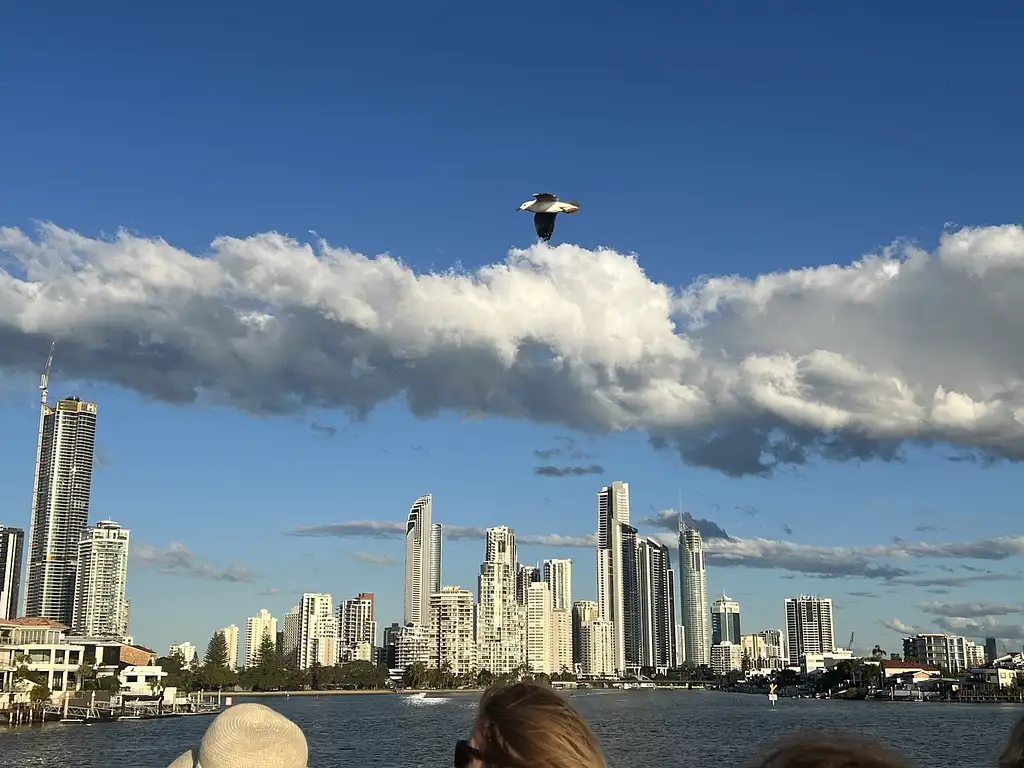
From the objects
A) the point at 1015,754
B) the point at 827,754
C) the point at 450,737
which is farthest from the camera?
the point at 450,737

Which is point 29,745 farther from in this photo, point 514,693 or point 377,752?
point 514,693

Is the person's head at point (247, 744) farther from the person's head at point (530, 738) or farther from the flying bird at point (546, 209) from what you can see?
the flying bird at point (546, 209)

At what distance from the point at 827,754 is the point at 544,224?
14.4m

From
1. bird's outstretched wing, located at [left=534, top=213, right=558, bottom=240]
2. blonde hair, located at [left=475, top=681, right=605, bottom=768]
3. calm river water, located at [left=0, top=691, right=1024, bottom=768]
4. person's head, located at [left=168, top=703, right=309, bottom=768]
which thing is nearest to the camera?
blonde hair, located at [left=475, top=681, right=605, bottom=768]

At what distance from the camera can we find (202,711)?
133 metres

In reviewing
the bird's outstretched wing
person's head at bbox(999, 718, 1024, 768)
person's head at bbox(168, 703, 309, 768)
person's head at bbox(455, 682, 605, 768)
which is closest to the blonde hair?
person's head at bbox(455, 682, 605, 768)

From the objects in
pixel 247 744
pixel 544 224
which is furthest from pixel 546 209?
pixel 247 744

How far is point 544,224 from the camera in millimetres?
16047

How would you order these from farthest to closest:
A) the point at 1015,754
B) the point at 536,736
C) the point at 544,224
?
the point at 544,224 < the point at 536,736 < the point at 1015,754

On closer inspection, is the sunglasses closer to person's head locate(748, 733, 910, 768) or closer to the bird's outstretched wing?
person's head locate(748, 733, 910, 768)

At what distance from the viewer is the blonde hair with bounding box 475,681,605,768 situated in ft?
8.23

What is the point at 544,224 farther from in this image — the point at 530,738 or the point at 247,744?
the point at 530,738

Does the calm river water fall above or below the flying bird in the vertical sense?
below

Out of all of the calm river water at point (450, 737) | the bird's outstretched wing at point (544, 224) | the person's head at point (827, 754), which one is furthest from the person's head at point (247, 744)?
the calm river water at point (450, 737)
